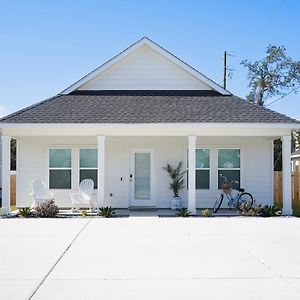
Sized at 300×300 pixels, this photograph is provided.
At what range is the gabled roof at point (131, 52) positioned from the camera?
1689cm

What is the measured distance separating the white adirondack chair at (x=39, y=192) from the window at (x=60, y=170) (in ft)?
4.31

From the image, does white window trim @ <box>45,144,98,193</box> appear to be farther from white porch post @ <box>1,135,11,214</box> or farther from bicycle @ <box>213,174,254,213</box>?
bicycle @ <box>213,174,254,213</box>

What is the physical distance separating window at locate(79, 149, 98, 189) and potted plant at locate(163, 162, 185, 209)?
2672mm

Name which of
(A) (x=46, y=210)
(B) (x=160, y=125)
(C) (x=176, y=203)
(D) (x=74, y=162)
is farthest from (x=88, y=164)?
(B) (x=160, y=125)

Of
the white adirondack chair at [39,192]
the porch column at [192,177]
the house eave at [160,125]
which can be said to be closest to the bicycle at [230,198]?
the porch column at [192,177]

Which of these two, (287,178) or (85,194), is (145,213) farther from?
(287,178)

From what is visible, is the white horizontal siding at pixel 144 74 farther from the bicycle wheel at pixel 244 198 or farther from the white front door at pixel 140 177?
the bicycle wheel at pixel 244 198

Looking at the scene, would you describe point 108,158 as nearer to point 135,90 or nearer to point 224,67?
point 135,90

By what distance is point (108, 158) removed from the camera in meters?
16.6
